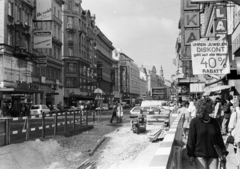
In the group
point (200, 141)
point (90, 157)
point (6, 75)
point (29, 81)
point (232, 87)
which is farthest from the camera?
point (29, 81)

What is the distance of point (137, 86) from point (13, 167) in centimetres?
16782

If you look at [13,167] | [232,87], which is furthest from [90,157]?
[232,87]

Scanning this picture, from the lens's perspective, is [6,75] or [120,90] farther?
[120,90]

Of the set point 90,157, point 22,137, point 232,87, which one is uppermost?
point 232,87

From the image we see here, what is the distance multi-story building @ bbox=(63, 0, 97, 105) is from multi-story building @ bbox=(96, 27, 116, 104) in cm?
1504

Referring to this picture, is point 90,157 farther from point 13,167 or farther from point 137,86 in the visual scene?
point 137,86

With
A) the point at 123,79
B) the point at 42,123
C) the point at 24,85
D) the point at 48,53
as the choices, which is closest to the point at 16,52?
the point at 24,85

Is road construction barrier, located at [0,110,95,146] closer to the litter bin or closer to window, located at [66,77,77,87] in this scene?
the litter bin

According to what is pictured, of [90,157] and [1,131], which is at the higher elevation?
[1,131]

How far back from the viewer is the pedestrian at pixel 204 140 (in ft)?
17.5

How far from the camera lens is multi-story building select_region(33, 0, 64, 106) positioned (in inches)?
1891

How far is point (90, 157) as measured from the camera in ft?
44.3

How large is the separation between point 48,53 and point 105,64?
53.3 metres

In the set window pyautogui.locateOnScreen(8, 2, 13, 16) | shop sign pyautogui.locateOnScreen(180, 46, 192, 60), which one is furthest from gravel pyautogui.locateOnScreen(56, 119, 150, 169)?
window pyautogui.locateOnScreen(8, 2, 13, 16)
